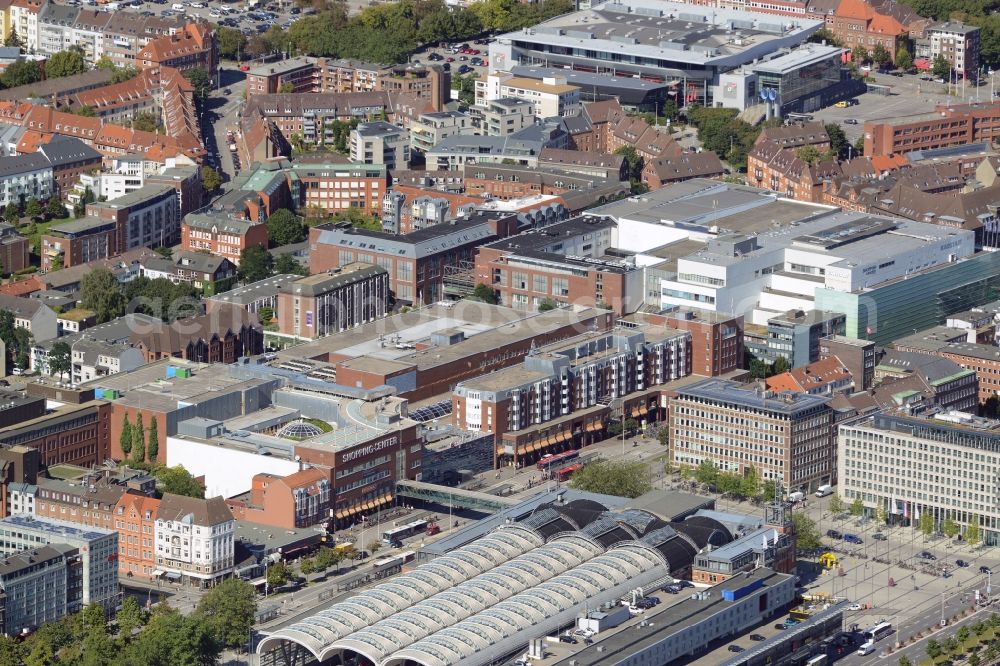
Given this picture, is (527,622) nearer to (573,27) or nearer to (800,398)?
(800,398)

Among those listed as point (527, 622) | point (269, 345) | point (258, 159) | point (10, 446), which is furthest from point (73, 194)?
point (527, 622)

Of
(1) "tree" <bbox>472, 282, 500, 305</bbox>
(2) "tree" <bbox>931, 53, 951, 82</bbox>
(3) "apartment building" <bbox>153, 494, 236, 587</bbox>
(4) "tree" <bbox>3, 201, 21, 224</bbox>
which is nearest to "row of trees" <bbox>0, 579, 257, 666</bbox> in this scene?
(3) "apartment building" <bbox>153, 494, 236, 587</bbox>

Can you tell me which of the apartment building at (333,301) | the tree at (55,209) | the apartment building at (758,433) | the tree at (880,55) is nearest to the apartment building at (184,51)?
the tree at (55,209)

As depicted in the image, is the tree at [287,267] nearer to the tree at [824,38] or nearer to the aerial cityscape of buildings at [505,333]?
the aerial cityscape of buildings at [505,333]

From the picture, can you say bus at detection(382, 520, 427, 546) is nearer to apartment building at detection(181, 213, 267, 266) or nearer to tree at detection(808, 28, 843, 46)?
apartment building at detection(181, 213, 267, 266)

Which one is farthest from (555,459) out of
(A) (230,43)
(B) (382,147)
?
(A) (230,43)

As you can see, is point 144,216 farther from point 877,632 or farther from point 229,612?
point 877,632

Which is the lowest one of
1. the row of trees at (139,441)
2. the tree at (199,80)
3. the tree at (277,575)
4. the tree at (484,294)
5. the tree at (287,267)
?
the tree at (277,575)
